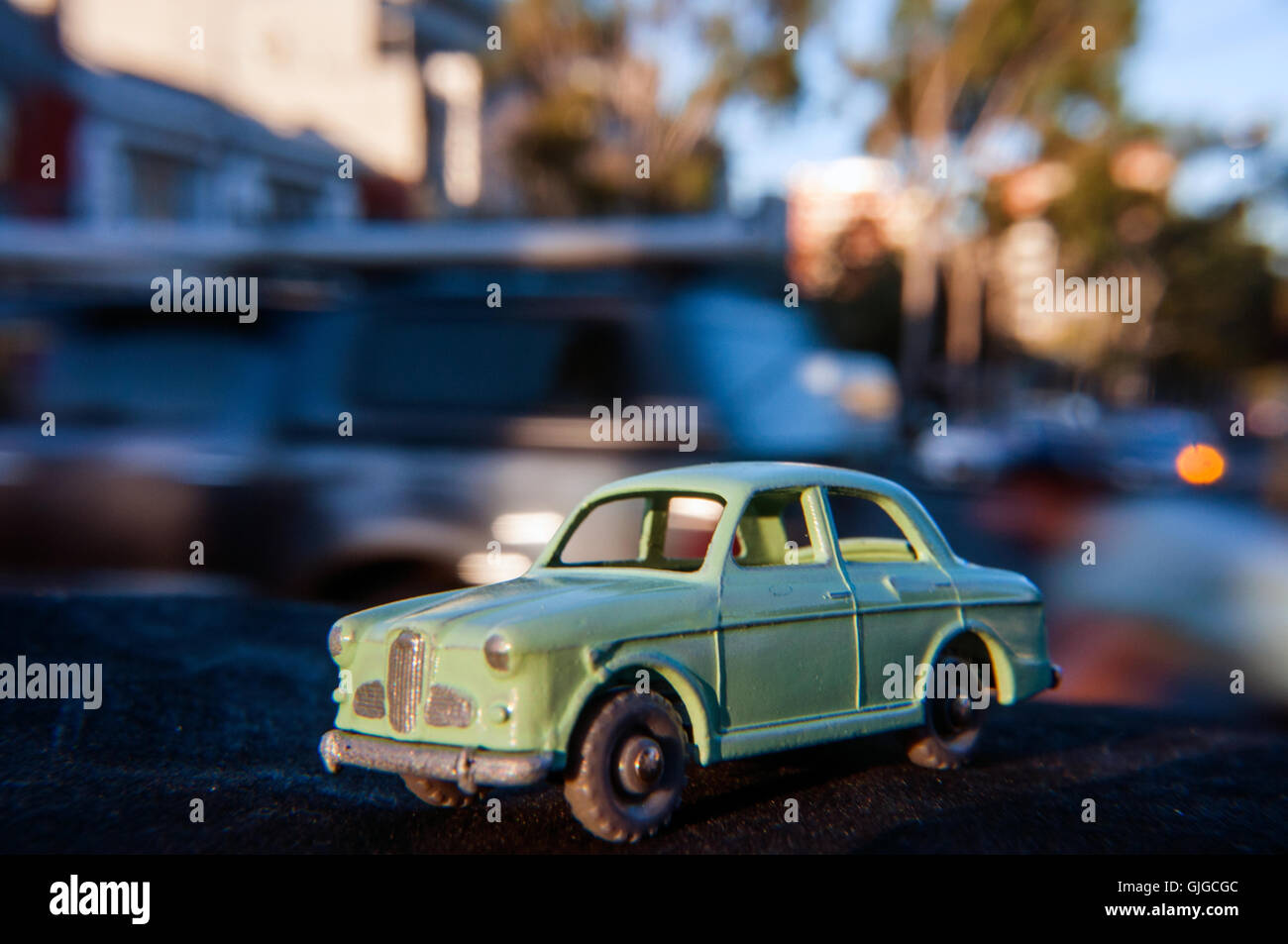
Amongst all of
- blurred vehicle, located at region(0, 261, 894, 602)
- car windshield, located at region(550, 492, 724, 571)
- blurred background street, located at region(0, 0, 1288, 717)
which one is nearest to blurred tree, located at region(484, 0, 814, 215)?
blurred background street, located at region(0, 0, 1288, 717)

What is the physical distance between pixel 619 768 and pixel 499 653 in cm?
49

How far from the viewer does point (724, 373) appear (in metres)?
5.78

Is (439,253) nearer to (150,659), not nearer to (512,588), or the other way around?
(150,659)

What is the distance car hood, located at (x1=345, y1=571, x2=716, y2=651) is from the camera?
3477mm

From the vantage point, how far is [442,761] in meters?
3.49

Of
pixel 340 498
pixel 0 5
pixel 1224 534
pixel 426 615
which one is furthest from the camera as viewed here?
pixel 0 5

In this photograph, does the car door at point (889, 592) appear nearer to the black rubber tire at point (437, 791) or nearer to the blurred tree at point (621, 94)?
the black rubber tire at point (437, 791)

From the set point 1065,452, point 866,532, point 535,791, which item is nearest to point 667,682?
point 535,791

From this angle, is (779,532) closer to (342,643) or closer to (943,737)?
(943,737)

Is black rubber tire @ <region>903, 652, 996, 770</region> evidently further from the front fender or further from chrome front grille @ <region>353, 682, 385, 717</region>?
chrome front grille @ <region>353, 682, 385, 717</region>

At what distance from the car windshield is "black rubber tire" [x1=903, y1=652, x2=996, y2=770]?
0.90 meters

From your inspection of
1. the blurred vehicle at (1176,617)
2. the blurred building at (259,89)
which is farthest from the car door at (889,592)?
the blurred building at (259,89)

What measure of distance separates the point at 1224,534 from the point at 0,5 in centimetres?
2060
